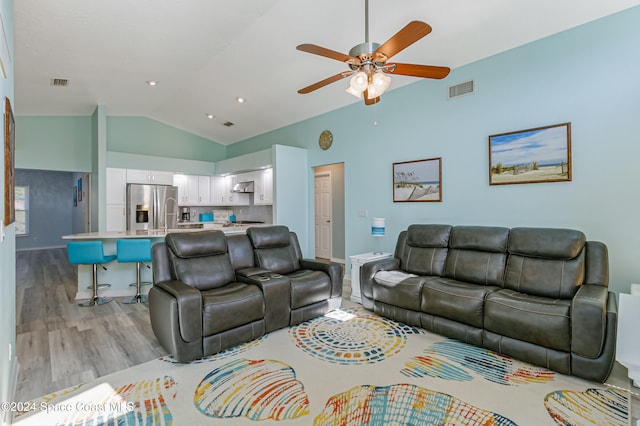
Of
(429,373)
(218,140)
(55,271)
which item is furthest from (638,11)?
(55,271)

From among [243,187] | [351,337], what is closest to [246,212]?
[243,187]

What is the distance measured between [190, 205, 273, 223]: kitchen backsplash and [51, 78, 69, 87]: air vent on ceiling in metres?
3.65

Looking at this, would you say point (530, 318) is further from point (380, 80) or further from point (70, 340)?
point (70, 340)

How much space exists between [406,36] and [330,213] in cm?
583

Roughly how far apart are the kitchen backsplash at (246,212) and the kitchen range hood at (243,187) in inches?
22.1

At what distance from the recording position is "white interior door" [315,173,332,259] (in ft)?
25.6

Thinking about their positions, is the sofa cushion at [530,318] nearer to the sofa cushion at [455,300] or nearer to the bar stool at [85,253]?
the sofa cushion at [455,300]

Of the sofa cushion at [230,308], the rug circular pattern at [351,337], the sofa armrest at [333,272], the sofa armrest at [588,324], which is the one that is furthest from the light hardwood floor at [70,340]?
the sofa armrest at [588,324]

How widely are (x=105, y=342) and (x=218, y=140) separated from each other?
612cm

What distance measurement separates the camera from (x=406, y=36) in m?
2.07

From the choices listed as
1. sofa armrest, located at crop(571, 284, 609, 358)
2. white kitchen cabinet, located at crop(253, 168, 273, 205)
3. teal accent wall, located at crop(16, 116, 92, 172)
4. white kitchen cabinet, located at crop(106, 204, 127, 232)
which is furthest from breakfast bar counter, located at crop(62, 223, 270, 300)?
sofa armrest, located at crop(571, 284, 609, 358)

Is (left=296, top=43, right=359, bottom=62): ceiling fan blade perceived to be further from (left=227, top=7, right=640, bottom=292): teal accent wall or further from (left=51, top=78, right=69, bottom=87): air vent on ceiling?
(left=51, top=78, right=69, bottom=87): air vent on ceiling

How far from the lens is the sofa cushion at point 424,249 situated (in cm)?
372

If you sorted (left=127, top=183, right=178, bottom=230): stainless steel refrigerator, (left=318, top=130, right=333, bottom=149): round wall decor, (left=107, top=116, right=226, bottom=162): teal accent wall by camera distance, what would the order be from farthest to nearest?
(left=107, top=116, right=226, bottom=162): teal accent wall < (left=127, top=183, right=178, bottom=230): stainless steel refrigerator < (left=318, top=130, right=333, bottom=149): round wall decor
